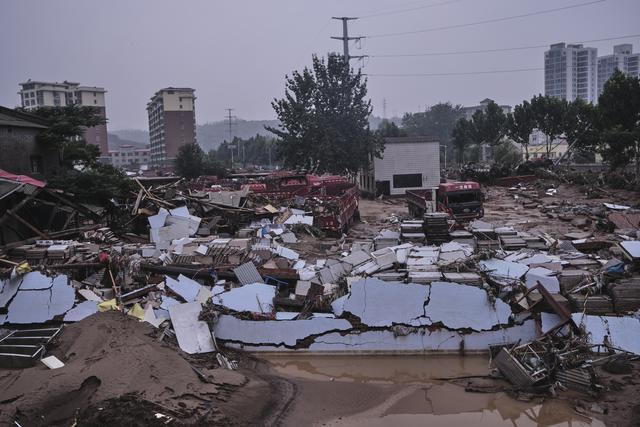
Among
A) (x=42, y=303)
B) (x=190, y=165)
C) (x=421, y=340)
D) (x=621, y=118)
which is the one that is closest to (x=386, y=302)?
(x=421, y=340)

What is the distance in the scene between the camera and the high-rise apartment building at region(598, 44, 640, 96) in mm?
112312

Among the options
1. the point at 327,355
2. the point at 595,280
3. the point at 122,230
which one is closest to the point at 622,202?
the point at 595,280

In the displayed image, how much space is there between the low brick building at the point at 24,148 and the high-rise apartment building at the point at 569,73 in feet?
383

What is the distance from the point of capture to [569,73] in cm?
11488

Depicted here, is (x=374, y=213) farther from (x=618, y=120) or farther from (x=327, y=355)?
(x=327, y=355)

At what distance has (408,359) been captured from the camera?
9523 millimetres

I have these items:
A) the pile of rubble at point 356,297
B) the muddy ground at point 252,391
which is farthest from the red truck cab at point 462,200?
the muddy ground at point 252,391

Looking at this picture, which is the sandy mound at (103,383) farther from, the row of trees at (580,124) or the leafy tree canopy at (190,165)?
the leafy tree canopy at (190,165)

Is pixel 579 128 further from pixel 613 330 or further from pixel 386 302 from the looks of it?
pixel 386 302

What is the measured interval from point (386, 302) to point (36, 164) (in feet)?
51.6

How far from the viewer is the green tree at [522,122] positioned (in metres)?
43.6

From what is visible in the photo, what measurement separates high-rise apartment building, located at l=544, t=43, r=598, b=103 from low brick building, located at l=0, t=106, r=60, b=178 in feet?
383

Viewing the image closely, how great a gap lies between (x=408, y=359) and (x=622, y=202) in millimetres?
19938

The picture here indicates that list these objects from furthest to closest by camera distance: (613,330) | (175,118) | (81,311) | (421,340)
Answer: (175,118) → (81,311) → (421,340) → (613,330)
